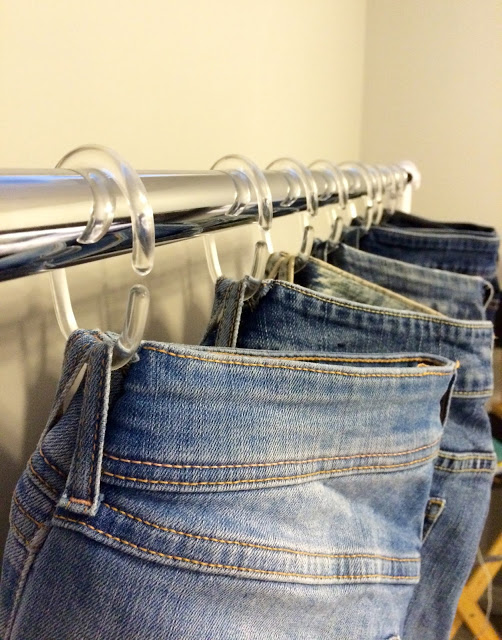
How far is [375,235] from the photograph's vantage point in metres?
0.63

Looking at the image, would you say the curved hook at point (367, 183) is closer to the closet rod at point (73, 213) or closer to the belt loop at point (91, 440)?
the closet rod at point (73, 213)

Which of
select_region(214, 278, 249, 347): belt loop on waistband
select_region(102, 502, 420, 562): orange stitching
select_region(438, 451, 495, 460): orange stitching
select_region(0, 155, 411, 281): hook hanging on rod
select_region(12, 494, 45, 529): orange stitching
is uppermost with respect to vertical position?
select_region(0, 155, 411, 281): hook hanging on rod

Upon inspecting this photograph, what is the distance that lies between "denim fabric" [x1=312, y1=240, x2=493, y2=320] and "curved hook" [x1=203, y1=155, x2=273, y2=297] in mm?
147

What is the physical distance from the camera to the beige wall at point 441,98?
1.16 m

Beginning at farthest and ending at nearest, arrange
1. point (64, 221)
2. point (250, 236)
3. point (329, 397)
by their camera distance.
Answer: point (250, 236) → point (329, 397) → point (64, 221)

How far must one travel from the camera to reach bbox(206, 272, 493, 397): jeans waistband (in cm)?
33

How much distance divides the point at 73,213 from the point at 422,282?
39 centimetres

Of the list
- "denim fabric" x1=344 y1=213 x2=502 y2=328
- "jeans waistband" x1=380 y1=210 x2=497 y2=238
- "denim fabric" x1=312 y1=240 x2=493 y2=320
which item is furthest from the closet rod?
"jeans waistband" x1=380 y1=210 x2=497 y2=238

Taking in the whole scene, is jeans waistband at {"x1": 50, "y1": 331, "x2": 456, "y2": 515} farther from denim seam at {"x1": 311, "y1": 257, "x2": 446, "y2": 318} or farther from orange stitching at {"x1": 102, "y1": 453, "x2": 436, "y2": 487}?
denim seam at {"x1": 311, "y1": 257, "x2": 446, "y2": 318}

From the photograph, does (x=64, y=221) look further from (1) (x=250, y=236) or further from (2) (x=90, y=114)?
(1) (x=250, y=236)

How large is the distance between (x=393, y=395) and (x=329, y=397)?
59 mm

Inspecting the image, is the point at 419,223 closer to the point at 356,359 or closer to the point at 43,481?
the point at 356,359

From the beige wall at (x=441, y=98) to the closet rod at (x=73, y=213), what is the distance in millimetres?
1081

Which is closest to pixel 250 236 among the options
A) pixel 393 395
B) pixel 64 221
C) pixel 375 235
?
pixel 375 235
